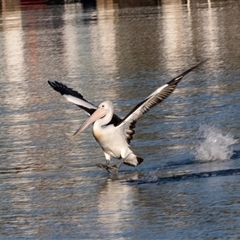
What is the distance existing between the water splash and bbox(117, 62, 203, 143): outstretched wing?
0.73 m

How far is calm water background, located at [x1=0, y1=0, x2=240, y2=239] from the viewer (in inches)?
347

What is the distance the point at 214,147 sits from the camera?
11547 millimetres

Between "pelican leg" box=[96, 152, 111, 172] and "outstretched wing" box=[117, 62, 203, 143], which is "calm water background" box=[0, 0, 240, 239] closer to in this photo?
"pelican leg" box=[96, 152, 111, 172]

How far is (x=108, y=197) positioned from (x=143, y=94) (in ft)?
23.8

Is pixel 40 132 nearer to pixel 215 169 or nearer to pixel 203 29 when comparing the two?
pixel 215 169

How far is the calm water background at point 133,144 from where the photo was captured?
8.82 meters

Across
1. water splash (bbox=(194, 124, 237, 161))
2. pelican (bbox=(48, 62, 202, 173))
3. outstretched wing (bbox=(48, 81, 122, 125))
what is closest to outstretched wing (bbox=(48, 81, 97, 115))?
outstretched wing (bbox=(48, 81, 122, 125))

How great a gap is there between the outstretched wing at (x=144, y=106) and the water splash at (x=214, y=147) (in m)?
0.73

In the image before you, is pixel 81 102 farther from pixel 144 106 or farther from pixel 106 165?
pixel 106 165

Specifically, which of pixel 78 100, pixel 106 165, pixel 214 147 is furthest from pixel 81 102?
pixel 214 147

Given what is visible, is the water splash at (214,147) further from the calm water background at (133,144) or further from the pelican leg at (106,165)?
the pelican leg at (106,165)

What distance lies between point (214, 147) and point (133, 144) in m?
1.35

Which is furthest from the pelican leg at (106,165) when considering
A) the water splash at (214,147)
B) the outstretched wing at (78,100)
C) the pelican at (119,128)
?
the water splash at (214,147)

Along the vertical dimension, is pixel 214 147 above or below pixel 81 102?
below
